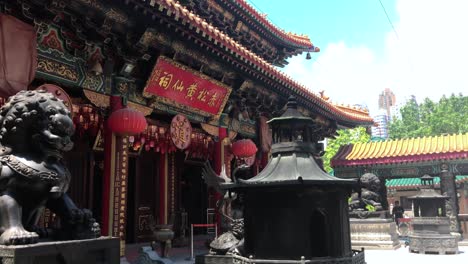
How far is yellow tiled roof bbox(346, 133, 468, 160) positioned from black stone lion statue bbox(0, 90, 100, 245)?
489 inches

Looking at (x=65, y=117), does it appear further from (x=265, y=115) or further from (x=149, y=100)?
(x=265, y=115)

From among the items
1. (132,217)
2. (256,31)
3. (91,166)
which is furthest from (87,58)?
(256,31)

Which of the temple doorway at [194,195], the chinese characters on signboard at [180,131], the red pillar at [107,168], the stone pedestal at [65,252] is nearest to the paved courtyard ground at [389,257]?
the red pillar at [107,168]

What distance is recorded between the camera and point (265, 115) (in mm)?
11383

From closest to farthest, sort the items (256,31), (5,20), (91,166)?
(5,20), (91,166), (256,31)

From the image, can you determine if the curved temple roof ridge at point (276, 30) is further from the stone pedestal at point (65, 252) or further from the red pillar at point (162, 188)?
the stone pedestal at point (65, 252)

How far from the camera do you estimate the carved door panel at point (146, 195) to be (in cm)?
964

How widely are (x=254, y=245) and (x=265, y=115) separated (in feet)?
24.1

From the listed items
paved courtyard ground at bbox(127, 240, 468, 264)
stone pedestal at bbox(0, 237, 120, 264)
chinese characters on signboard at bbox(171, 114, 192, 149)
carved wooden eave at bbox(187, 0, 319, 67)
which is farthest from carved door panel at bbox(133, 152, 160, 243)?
stone pedestal at bbox(0, 237, 120, 264)

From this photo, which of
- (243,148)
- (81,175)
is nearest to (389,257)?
(243,148)

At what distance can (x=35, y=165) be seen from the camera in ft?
9.00

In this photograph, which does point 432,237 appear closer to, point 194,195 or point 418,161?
point 418,161

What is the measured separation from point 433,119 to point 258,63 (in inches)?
1105

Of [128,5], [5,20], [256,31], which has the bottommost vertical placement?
[5,20]
